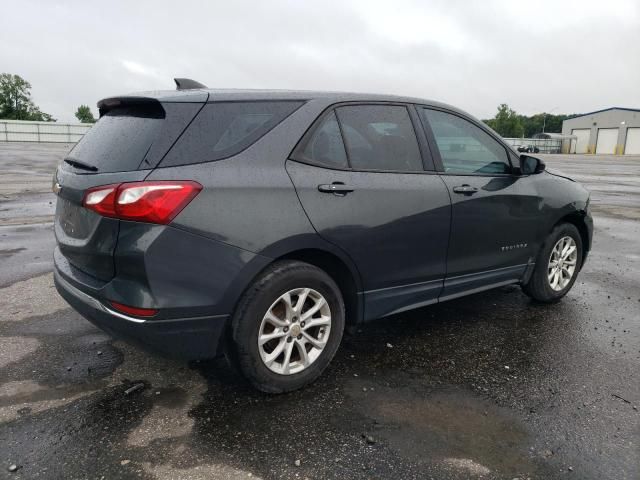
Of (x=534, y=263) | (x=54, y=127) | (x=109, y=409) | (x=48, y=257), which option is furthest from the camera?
(x=54, y=127)

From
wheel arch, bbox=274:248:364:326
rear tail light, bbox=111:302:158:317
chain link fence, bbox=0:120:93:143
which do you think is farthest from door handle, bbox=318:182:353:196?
chain link fence, bbox=0:120:93:143

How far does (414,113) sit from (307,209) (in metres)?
1.26

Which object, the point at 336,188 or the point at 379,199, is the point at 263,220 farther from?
the point at 379,199

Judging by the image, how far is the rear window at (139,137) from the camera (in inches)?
104

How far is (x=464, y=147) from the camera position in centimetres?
395

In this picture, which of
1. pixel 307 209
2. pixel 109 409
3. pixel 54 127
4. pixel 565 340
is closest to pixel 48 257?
pixel 109 409

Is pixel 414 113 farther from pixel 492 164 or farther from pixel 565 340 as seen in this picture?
pixel 565 340

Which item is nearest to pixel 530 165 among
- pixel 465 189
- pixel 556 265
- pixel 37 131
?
pixel 465 189

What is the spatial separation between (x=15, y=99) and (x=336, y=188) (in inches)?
4019

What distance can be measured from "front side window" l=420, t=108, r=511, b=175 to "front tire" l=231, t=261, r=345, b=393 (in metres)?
1.37

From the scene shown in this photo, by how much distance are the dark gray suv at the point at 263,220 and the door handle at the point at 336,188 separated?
0.5 inches

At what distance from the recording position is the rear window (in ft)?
8.70

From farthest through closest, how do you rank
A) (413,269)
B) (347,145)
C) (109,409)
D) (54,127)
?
(54,127) < (413,269) < (347,145) < (109,409)

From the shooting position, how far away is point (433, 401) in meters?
3.01
